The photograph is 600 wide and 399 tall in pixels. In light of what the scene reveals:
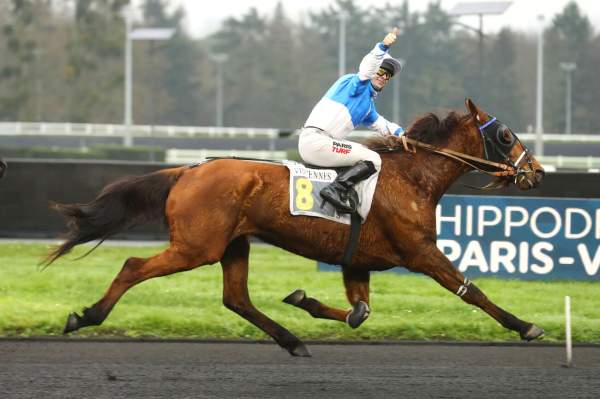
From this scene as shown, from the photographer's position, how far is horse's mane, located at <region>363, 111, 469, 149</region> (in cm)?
791

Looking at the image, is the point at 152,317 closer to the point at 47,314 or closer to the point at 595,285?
the point at 47,314

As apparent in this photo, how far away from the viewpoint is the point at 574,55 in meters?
75.7

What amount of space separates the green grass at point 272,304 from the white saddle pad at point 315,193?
159cm

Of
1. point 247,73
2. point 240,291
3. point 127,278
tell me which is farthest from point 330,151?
point 247,73

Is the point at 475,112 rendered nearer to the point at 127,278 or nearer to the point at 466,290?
the point at 466,290

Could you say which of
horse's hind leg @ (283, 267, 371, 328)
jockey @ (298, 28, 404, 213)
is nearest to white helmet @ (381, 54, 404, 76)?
jockey @ (298, 28, 404, 213)

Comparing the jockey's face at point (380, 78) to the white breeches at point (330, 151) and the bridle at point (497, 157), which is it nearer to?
the white breeches at point (330, 151)

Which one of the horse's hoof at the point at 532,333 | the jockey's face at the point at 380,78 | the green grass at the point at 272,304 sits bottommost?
the green grass at the point at 272,304

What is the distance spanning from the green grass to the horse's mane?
169cm

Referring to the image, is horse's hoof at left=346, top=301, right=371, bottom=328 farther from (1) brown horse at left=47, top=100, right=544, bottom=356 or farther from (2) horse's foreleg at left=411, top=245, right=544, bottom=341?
(2) horse's foreleg at left=411, top=245, right=544, bottom=341

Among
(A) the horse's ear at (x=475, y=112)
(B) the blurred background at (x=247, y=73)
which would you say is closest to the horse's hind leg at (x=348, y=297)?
(A) the horse's ear at (x=475, y=112)

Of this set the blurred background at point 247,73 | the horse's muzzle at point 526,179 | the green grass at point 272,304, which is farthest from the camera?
the blurred background at point 247,73

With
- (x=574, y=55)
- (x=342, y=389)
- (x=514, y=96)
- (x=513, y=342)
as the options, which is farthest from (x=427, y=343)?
(x=574, y=55)

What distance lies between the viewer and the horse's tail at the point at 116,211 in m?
7.66
